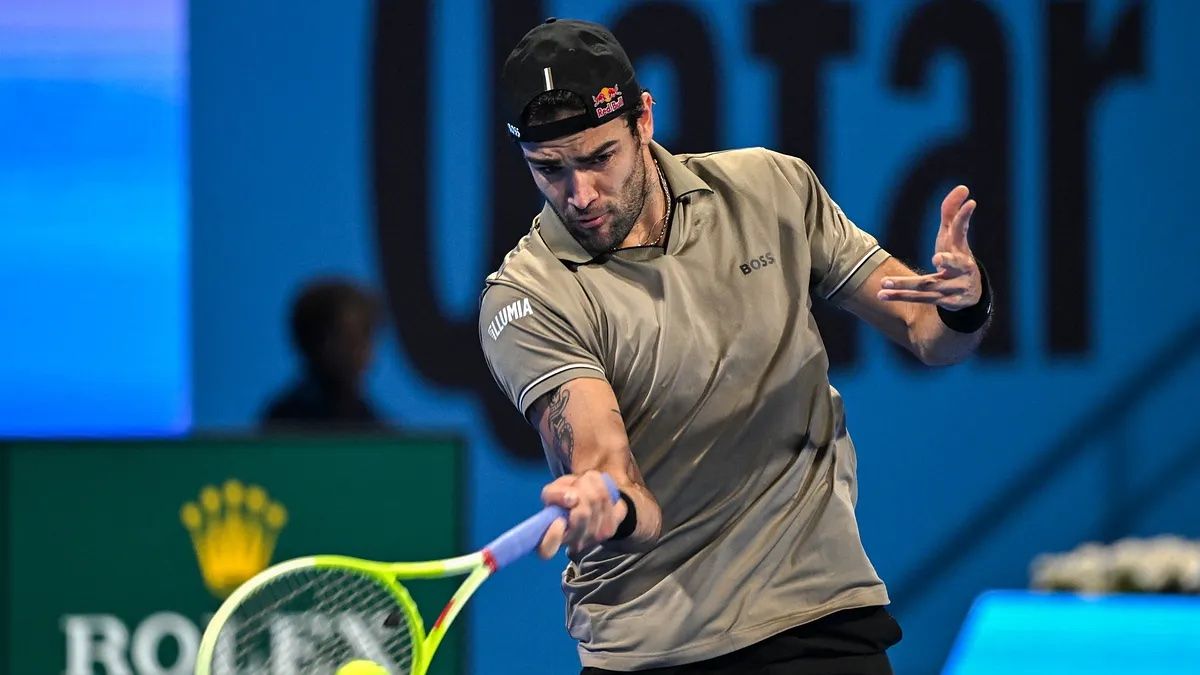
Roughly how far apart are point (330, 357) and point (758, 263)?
2.81 metres

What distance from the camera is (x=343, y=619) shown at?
380 centimetres

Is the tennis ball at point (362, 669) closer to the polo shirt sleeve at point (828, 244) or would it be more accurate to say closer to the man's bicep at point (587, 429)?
the man's bicep at point (587, 429)

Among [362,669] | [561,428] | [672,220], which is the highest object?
[672,220]

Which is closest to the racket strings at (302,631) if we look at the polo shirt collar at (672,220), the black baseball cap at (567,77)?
the polo shirt collar at (672,220)

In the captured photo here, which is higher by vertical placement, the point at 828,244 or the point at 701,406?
the point at 828,244

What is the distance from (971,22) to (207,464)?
14.0 ft

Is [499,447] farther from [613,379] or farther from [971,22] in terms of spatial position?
[613,379]

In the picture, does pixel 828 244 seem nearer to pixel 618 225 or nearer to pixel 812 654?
pixel 618 225

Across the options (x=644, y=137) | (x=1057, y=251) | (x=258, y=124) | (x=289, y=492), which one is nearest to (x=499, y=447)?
(x=258, y=124)

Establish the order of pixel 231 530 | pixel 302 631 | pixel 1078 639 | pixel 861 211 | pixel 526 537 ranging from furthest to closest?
pixel 861 211
pixel 1078 639
pixel 231 530
pixel 302 631
pixel 526 537

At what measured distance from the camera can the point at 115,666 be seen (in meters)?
4.47

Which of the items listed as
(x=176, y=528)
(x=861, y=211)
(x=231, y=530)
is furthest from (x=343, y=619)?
(x=861, y=211)

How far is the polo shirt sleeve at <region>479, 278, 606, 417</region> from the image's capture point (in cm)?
321

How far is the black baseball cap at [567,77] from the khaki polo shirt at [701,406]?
207 millimetres
